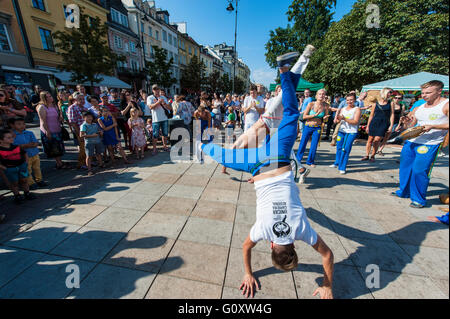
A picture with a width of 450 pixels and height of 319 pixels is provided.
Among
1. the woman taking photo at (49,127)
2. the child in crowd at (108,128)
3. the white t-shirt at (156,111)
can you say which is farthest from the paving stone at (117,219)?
the white t-shirt at (156,111)

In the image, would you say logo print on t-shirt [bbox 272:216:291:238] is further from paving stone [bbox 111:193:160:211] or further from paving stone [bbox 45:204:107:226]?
paving stone [bbox 45:204:107:226]

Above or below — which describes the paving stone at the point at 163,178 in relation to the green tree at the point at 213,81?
below

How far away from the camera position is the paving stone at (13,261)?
2.17m

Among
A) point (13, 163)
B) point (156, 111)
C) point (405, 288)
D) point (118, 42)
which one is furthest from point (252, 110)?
point (118, 42)

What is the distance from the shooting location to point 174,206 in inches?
141

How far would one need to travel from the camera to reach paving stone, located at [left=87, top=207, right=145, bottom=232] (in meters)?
2.98

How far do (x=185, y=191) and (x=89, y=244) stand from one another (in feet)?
6.19

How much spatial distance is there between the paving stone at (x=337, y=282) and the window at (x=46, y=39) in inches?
965

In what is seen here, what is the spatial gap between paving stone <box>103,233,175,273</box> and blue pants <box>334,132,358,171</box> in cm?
477

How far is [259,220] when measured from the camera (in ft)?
6.07

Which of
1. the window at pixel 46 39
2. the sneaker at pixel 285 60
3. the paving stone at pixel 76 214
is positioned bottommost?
the paving stone at pixel 76 214

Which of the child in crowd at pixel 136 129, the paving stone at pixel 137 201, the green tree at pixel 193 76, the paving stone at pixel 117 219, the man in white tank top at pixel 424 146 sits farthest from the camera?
the green tree at pixel 193 76

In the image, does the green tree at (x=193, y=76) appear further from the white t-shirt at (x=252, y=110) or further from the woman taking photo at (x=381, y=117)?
the woman taking photo at (x=381, y=117)
